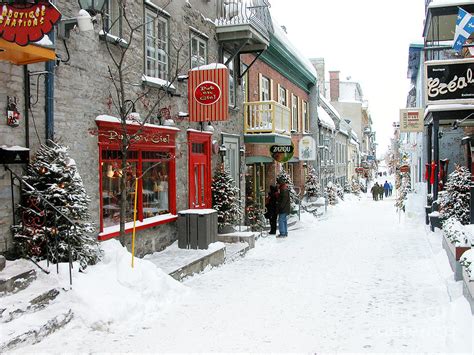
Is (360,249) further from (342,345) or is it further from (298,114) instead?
(298,114)

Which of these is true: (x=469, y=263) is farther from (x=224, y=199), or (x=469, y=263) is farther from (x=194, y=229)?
(x=224, y=199)

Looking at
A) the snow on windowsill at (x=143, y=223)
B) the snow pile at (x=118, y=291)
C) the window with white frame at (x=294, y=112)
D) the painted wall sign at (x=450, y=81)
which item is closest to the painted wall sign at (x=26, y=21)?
the snow pile at (x=118, y=291)

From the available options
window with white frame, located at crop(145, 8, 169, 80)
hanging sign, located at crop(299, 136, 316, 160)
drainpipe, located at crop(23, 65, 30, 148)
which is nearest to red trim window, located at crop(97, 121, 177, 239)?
window with white frame, located at crop(145, 8, 169, 80)

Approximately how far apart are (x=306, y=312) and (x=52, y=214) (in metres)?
3.64

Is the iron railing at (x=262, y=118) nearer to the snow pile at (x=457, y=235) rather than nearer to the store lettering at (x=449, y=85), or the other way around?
the store lettering at (x=449, y=85)

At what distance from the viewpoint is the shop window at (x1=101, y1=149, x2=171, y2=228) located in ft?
→ 30.2

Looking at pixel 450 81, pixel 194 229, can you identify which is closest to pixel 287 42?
pixel 450 81

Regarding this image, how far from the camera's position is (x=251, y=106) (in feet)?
54.4

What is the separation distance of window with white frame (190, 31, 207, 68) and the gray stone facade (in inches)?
12.9

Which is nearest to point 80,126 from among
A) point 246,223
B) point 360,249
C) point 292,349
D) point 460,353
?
point 292,349

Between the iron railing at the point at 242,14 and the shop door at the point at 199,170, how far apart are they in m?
3.23

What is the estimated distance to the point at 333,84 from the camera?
52438 mm

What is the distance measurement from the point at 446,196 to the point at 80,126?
9597 mm

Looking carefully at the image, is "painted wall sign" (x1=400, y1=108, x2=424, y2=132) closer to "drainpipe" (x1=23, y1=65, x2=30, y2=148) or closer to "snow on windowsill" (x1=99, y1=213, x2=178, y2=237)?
"snow on windowsill" (x1=99, y1=213, x2=178, y2=237)
